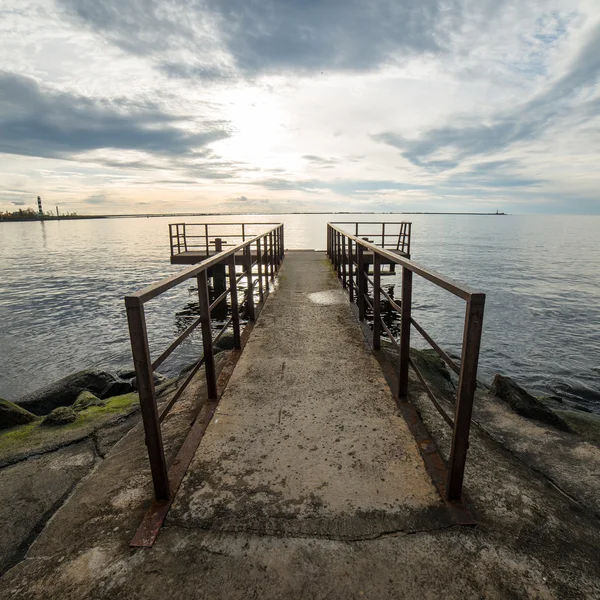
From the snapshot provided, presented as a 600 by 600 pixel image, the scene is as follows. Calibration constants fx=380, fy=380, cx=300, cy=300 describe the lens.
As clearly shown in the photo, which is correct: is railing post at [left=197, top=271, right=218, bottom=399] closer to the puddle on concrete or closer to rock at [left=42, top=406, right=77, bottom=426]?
rock at [left=42, top=406, right=77, bottom=426]

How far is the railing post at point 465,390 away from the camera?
6.14 feet

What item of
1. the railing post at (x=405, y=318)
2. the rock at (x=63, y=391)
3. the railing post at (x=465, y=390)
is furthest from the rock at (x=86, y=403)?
the railing post at (x=465, y=390)

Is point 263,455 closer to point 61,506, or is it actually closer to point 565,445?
point 61,506

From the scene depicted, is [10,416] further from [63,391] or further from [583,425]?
[583,425]

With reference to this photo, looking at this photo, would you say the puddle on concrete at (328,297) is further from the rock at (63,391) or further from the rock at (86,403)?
the rock at (63,391)

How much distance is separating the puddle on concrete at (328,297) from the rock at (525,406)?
9.43ft

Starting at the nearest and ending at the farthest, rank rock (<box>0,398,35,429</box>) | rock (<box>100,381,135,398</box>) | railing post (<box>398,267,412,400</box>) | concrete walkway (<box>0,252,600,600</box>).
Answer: concrete walkway (<box>0,252,600,600</box>) → railing post (<box>398,267,412,400</box>) → rock (<box>0,398,35,429</box>) → rock (<box>100,381,135,398</box>)

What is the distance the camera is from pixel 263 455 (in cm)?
261

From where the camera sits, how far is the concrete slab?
2.08 m

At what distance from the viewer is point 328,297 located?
7301mm

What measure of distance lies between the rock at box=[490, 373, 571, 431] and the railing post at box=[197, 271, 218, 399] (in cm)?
363

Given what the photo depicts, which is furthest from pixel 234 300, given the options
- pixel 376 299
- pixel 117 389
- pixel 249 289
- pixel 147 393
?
pixel 117 389

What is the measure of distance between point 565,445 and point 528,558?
1904mm

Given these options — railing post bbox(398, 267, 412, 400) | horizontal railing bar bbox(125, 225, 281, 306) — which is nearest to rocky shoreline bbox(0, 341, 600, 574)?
railing post bbox(398, 267, 412, 400)
